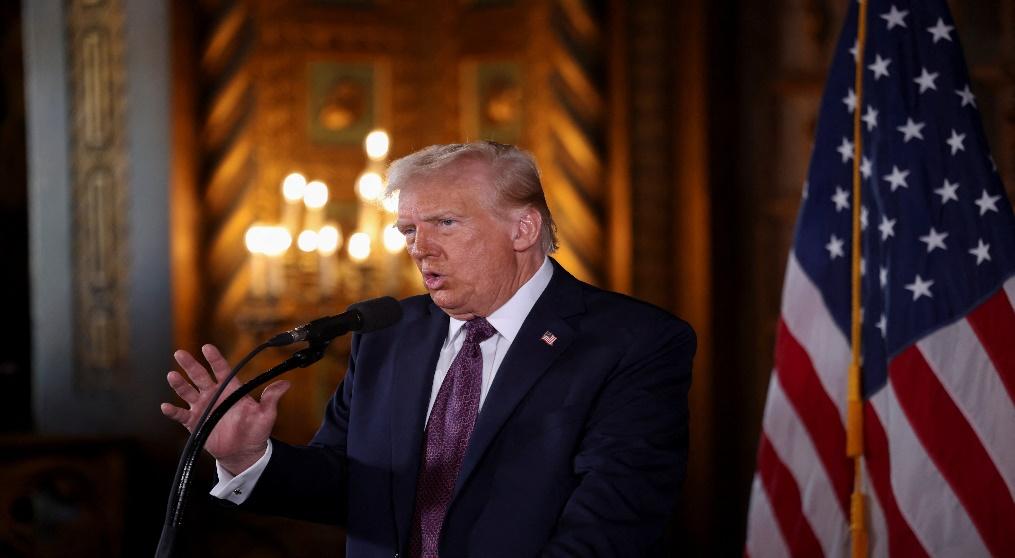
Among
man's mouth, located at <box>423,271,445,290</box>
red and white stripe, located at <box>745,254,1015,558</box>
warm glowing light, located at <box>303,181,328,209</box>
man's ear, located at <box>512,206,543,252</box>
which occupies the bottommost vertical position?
red and white stripe, located at <box>745,254,1015,558</box>

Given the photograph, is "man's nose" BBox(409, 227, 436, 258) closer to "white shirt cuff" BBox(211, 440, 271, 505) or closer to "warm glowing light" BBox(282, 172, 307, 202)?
"white shirt cuff" BBox(211, 440, 271, 505)

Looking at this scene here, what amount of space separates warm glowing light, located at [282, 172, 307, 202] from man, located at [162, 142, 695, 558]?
2.14m

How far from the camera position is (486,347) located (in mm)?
2240

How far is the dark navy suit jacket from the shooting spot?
6.61 feet

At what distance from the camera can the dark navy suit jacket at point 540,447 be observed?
2.02 m

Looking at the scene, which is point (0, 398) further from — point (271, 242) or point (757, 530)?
point (757, 530)

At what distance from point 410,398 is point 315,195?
7.48 ft

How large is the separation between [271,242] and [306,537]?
1.28 m

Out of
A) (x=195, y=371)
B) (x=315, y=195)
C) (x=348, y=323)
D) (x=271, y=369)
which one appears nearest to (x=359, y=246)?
(x=315, y=195)

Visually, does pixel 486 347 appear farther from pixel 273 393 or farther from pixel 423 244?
pixel 273 393

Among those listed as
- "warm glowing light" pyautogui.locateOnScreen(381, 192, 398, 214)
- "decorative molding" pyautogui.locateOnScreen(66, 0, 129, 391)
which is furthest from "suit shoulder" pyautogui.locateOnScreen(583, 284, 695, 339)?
"decorative molding" pyautogui.locateOnScreen(66, 0, 129, 391)

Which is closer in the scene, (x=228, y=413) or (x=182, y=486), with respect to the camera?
(x=182, y=486)

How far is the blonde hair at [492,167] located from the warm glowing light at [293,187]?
2.19 meters

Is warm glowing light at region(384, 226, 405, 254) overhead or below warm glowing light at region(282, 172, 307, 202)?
below
